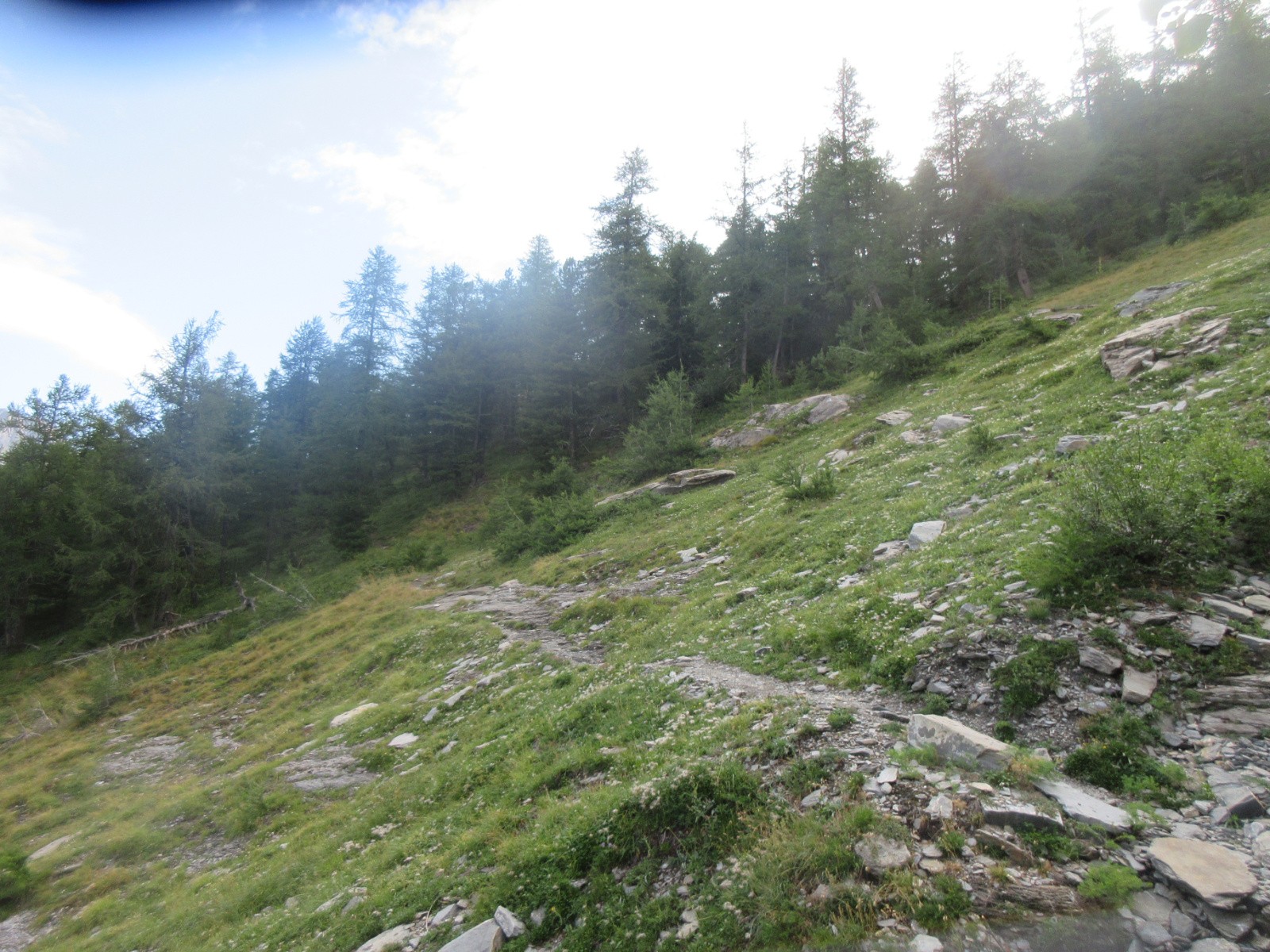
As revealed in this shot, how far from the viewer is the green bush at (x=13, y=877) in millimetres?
11211

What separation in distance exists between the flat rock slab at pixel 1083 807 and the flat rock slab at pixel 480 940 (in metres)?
5.06

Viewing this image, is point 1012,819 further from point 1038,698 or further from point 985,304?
point 985,304

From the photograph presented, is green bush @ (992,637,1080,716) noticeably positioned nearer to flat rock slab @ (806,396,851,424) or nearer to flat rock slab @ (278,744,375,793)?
flat rock slab @ (278,744,375,793)

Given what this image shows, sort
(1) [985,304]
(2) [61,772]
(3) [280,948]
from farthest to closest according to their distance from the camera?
(1) [985,304] < (2) [61,772] < (3) [280,948]

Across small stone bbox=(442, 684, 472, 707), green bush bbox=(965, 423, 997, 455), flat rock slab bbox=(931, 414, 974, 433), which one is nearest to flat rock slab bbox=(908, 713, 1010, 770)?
green bush bbox=(965, 423, 997, 455)

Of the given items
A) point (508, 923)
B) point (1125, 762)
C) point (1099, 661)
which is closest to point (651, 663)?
point (508, 923)

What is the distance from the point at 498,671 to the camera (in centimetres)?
1380

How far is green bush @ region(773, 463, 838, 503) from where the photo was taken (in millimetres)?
16516

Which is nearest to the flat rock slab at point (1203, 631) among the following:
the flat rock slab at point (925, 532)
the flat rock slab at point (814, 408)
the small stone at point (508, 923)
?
the flat rock slab at point (925, 532)

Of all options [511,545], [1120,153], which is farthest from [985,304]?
[511,545]

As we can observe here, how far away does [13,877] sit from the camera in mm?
11414

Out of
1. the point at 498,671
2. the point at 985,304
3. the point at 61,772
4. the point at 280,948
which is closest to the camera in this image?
the point at 280,948

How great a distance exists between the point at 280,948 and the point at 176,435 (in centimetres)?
4760

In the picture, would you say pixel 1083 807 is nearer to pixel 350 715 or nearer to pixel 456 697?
pixel 456 697
